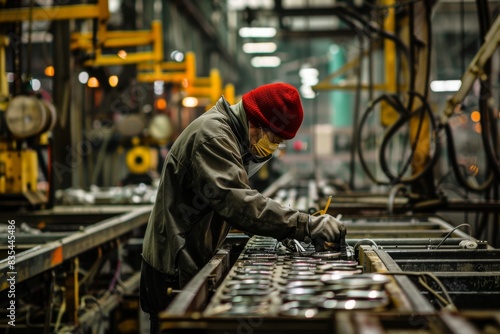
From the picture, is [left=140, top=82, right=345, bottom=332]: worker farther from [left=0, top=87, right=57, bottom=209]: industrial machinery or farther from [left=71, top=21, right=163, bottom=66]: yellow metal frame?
[left=71, top=21, right=163, bottom=66]: yellow metal frame

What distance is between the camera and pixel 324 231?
2.56 meters

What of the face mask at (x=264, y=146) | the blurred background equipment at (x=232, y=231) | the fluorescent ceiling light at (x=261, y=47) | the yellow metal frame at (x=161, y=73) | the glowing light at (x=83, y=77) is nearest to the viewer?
A: the blurred background equipment at (x=232, y=231)

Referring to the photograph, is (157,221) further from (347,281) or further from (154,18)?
(154,18)

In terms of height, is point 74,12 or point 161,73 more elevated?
point 74,12

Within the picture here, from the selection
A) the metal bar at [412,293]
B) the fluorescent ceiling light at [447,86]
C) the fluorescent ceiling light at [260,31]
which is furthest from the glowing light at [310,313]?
the fluorescent ceiling light at [447,86]

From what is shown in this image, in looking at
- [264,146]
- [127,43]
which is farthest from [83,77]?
[264,146]

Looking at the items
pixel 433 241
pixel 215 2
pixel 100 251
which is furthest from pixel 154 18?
pixel 433 241

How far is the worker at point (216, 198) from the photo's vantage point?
244 cm

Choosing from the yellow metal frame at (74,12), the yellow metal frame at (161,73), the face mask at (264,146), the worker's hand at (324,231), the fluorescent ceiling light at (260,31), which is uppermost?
the fluorescent ceiling light at (260,31)

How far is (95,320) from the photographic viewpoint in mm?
4203

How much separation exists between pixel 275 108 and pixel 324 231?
1.82ft

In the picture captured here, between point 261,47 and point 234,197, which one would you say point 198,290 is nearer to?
point 234,197

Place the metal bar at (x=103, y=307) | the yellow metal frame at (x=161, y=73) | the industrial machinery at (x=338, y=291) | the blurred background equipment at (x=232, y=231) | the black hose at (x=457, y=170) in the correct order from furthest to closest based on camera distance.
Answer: the yellow metal frame at (x=161, y=73) → the black hose at (x=457, y=170) → the metal bar at (x=103, y=307) → the blurred background equipment at (x=232, y=231) → the industrial machinery at (x=338, y=291)

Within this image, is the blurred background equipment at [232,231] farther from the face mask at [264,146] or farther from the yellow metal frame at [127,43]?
the face mask at [264,146]
